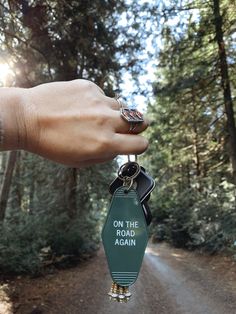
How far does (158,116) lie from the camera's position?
46.4 feet

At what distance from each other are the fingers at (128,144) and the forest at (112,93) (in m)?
6.93

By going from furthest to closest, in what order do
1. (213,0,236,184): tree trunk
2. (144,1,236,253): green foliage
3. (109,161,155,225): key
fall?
1. (144,1,236,253): green foliage
2. (213,0,236,184): tree trunk
3. (109,161,155,225): key

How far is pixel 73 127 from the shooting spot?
39.0 inches

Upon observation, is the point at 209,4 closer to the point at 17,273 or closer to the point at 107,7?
the point at 107,7

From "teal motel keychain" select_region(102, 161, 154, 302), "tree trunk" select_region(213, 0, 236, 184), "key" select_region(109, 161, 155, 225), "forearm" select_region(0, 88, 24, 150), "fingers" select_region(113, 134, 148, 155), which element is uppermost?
"tree trunk" select_region(213, 0, 236, 184)

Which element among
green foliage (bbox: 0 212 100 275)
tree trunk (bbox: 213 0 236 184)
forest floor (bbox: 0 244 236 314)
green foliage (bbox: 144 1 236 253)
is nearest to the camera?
forest floor (bbox: 0 244 236 314)

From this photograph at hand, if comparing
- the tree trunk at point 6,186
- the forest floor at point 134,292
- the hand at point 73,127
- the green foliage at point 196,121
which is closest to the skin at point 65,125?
the hand at point 73,127

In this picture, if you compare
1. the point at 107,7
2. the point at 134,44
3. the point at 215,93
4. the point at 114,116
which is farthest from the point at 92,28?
the point at 114,116

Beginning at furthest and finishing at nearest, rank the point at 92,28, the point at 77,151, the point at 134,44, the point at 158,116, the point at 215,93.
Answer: the point at 158,116 < the point at 215,93 < the point at 134,44 < the point at 92,28 < the point at 77,151

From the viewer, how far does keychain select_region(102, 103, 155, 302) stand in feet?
3.50

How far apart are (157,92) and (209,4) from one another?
10.2 feet

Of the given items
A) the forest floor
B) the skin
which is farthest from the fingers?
the forest floor

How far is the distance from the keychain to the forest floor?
6.55m

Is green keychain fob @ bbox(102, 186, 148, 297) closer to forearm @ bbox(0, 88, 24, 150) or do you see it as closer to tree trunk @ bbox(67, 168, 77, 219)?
forearm @ bbox(0, 88, 24, 150)
